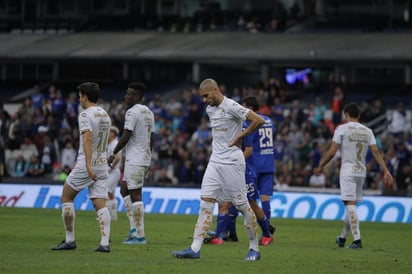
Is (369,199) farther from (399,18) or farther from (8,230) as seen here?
(399,18)

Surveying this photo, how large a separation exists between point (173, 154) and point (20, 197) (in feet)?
18.7

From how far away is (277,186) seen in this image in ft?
106

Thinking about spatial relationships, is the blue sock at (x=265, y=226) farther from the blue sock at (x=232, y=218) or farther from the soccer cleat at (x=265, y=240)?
the blue sock at (x=232, y=218)

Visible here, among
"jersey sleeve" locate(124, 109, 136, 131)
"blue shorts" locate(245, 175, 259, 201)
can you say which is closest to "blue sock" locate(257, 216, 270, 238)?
"blue shorts" locate(245, 175, 259, 201)

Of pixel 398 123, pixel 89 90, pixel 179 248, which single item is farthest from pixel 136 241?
pixel 398 123

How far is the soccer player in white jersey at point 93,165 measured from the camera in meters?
15.3

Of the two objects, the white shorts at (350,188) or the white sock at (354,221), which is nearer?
the white sock at (354,221)

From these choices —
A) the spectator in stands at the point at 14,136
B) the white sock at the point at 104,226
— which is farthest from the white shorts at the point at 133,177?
the spectator in stands at the point at 14,136

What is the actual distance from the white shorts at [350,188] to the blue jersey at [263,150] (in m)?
1.82

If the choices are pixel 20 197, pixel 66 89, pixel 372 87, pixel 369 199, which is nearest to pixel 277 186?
pixel 369 199

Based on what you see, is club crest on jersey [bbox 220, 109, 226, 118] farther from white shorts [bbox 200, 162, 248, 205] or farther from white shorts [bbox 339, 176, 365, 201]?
white shorts [bbox 339, 176, 365, 201]

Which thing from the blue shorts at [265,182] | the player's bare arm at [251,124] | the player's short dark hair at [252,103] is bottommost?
the blue shorts at [265,182]

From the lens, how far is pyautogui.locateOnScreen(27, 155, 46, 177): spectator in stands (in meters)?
36.9

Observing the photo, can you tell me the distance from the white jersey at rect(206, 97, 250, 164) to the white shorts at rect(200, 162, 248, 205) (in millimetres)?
111
